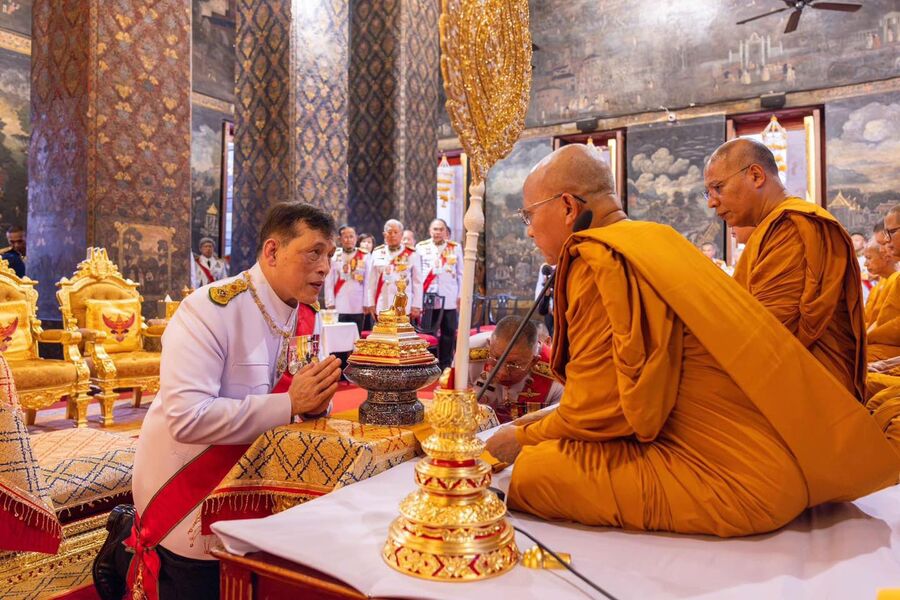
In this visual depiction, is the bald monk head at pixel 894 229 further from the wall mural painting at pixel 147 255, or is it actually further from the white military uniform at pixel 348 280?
the wall mural painting at pixel 147 255

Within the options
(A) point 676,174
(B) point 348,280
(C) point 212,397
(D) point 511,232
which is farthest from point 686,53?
(C) point 212,397

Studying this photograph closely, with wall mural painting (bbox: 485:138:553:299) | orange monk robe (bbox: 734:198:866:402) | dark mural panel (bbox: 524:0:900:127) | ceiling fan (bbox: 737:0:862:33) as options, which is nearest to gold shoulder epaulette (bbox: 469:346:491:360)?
orange monk robe (bbox: 734:198:866:402)

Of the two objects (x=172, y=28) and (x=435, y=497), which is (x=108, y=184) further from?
→ (x=435, y=497)

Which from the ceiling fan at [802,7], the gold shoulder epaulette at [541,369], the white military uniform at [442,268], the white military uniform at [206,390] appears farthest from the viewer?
the ceiling fan at [802,7]

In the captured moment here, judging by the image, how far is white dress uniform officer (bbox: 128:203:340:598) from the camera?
1.84 metres

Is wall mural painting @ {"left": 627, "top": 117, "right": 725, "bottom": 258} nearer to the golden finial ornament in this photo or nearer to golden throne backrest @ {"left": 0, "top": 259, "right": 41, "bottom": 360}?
golden throne backrest @ {"left": 0, "top": 259, "right": 41, "bottom": 360}

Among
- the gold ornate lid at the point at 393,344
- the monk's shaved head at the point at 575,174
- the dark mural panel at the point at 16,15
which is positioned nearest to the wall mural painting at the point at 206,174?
the dark mural panel at the point at 16,15

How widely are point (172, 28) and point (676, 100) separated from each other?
35.0 feet

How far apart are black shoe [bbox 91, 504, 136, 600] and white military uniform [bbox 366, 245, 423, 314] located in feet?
22.2

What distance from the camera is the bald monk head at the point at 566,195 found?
1.85 metres

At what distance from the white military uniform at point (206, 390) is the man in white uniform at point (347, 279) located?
23.6 ft

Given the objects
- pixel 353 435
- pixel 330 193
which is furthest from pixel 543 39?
pixel 353 435

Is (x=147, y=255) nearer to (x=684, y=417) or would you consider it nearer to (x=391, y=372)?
(x=391, y=372)

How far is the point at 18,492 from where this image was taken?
1932 mm
